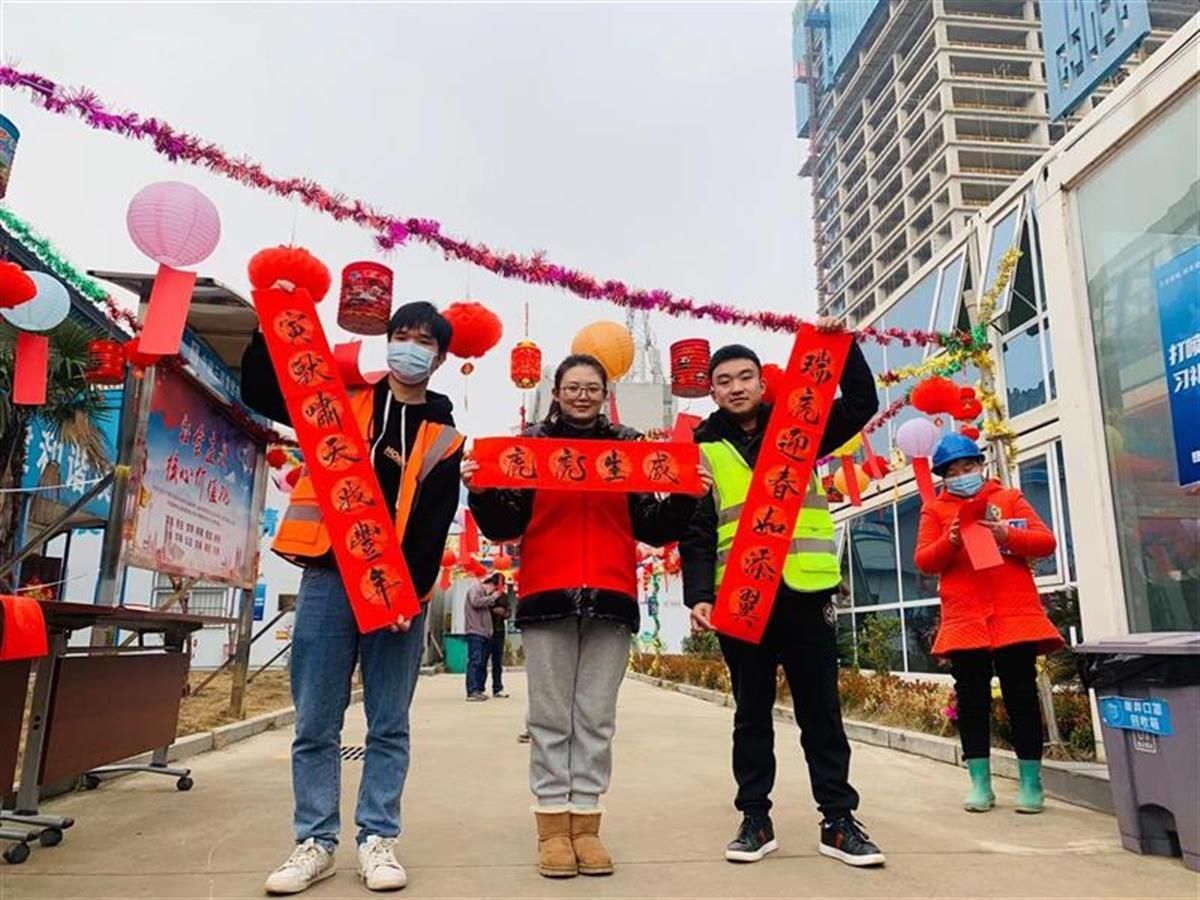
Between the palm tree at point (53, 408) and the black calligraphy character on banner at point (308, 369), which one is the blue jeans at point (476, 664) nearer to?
the palm tree at point (53, 408)

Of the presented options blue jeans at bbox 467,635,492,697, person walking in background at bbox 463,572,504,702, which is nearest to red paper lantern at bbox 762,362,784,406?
person walking in background at bbox 463,572,504,702

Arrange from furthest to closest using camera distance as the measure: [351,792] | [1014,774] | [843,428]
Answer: [1014,774], [351,792], [843,428]

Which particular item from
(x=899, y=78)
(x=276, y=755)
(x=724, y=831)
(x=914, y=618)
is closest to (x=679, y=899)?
(x=724, y=831)

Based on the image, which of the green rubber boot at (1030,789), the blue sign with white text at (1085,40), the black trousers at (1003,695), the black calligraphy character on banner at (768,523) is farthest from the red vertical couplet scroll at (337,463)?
the blue sign with white text at (1085,40)

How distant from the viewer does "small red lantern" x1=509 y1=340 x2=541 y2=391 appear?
6.95 meters

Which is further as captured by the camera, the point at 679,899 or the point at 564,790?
the point at 564,790

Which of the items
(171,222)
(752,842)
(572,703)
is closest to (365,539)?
(572,703)

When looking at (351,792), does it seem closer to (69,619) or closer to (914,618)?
(69,619)

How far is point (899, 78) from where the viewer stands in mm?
60531

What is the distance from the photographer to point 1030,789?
12.3 ft

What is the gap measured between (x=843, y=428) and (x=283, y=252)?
267 cm

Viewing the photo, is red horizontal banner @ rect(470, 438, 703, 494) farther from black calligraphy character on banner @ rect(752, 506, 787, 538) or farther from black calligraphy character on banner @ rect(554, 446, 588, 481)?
black calligraphy character on banner @ rect(752, 506, 787, 538)

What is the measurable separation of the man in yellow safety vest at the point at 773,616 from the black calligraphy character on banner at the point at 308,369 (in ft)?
4.68

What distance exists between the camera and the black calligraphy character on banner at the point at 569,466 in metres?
2.87
